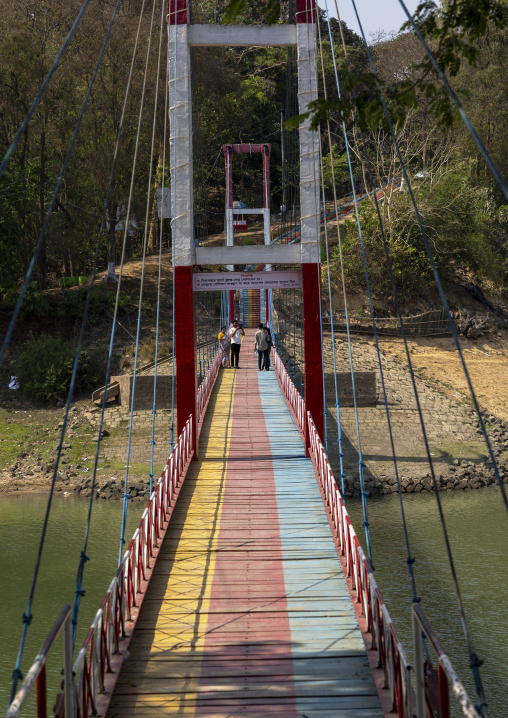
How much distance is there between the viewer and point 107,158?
29.8 m

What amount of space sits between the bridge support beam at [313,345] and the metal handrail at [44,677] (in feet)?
26.9

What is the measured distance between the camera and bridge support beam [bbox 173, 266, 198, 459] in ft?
39.6

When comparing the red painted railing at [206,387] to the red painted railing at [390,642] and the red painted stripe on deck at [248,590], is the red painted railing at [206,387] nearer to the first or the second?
the red painted stripe on deck at [248,590]

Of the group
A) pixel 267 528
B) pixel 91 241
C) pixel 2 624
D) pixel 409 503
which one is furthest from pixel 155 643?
pixel 91 241

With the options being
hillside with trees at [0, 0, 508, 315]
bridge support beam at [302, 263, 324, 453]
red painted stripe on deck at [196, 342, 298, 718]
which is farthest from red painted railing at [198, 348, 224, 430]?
hillside with trees at [0, 0, 508, 315]

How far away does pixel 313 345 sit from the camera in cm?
1227

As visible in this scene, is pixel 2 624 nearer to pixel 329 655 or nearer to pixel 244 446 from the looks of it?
pixel 244 446

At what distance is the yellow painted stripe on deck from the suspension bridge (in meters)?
0.02

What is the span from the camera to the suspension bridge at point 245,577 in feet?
16.7

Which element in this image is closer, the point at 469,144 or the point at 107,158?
the point at 107,158

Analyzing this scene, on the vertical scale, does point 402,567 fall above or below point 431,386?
below

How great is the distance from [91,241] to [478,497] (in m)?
20.5

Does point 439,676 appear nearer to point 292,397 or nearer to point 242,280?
point 242,280

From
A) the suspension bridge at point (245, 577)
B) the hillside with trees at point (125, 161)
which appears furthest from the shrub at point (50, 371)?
the suspension bridge at point (245, 577)
